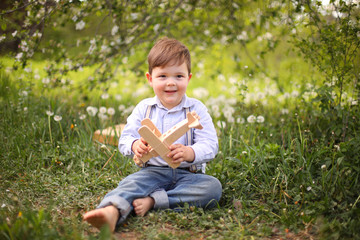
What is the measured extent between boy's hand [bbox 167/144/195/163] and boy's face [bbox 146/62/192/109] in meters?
0.35

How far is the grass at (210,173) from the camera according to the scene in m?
2.03

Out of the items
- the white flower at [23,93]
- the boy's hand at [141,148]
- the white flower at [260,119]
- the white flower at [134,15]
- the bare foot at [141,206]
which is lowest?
the bare foot at [141,206]

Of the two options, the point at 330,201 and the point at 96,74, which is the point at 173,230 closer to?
the point at 330,201

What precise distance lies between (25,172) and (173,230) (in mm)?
1374

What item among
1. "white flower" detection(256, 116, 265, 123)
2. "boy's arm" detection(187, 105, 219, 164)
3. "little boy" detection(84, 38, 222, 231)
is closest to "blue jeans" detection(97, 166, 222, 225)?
"little boy" detection(84, 38, 222, 231)

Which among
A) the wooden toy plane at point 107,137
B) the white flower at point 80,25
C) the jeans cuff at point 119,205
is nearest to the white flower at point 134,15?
the white flower at point 80,25

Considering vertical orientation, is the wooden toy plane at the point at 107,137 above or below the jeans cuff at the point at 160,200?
above

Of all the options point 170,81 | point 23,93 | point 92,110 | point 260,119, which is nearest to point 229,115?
point 260,119

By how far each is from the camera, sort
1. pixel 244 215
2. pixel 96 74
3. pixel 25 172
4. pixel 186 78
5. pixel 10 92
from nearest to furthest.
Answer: pixel 244 215, pixel 186 78, pixel 25 172, pixel 10 92, pixel 96 74

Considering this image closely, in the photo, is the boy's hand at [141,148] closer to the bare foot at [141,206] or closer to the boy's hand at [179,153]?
the boy's hand at [179,153]

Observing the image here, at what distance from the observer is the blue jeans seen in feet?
7.50

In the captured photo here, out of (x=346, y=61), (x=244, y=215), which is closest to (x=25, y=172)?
(x=244, y=215)

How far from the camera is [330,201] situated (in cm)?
220

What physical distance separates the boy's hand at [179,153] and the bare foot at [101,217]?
0.48 m
